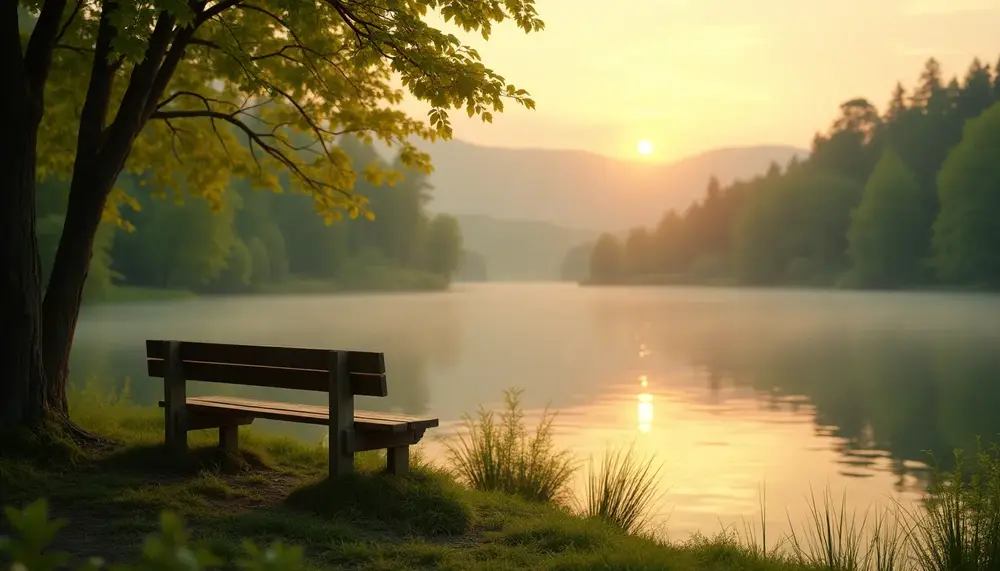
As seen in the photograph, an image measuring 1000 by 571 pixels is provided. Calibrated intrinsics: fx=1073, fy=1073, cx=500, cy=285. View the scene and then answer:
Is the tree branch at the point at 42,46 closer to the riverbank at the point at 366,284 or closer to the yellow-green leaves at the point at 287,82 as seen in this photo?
the yellow-green leaves at the point at 287,82

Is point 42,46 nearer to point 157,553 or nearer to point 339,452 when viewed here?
point 339,452

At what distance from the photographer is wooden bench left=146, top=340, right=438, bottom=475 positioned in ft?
27.1

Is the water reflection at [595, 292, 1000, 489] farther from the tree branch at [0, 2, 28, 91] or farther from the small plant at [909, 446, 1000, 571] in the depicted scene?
the tree branch at [0, 2, 28, 91]

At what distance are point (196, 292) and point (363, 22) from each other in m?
79.8

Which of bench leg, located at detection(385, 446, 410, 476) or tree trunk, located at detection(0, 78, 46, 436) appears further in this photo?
tree trunk, located at detection(0, 78, 46, 436)

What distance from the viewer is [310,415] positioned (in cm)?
880

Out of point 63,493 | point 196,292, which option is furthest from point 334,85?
point 196,292

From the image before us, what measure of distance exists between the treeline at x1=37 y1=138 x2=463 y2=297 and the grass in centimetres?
2704

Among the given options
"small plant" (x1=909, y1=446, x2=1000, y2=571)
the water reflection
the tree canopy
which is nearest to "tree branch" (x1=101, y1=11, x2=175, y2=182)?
the tree canopy

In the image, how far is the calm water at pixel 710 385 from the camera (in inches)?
551

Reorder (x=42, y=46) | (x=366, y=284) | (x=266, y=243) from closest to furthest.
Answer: (x=42, y=46) → (x=266, y=243) → (x=366, y=284)

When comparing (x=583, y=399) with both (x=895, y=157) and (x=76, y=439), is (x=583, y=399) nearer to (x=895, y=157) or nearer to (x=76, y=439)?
(x=76, y=439)

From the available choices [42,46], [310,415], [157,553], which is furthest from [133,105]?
[157,553]

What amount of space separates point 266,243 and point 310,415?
96.4 metres
